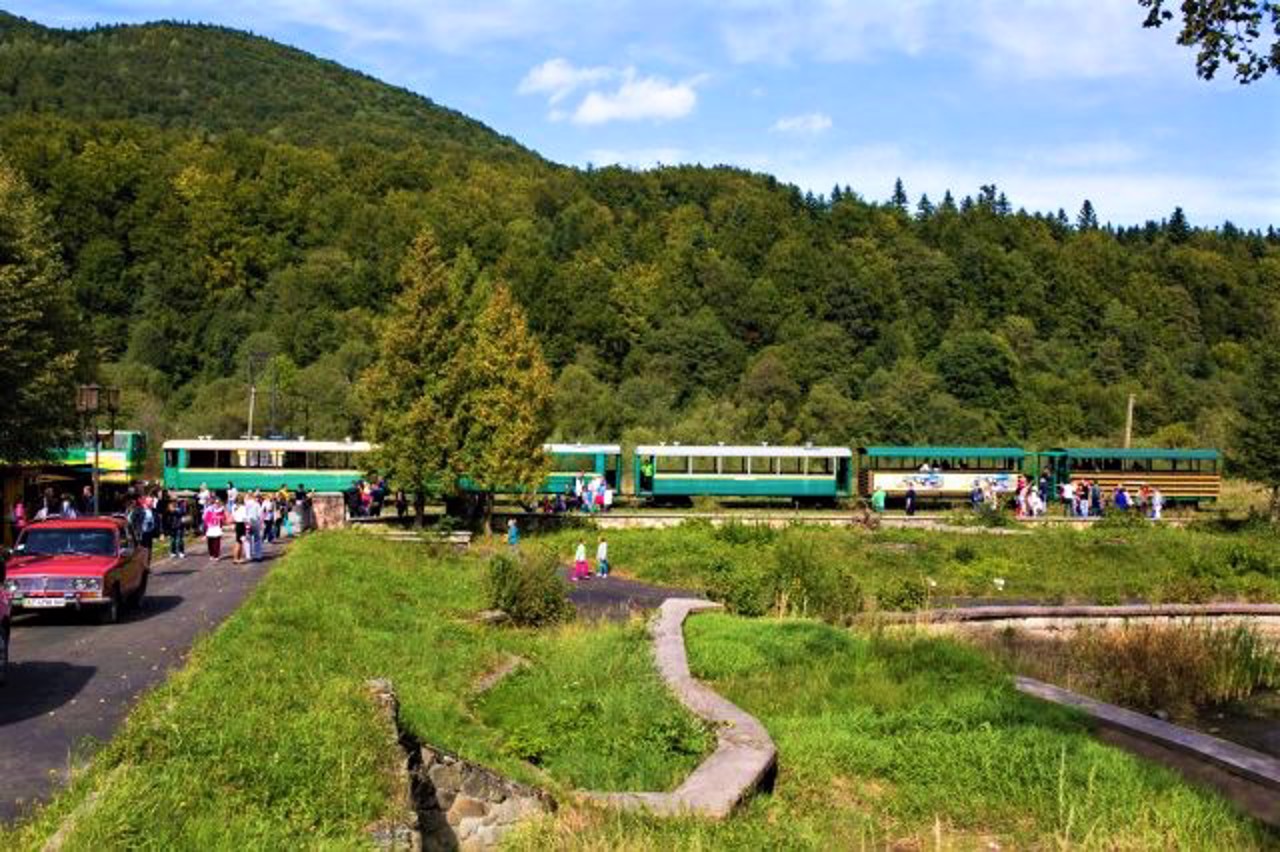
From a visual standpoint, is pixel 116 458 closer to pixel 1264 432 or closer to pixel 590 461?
pixel 590 461

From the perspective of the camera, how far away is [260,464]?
53094 millimetres

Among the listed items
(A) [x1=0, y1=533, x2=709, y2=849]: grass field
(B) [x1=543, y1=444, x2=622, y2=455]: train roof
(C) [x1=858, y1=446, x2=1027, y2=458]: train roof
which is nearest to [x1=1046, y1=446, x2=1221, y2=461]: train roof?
(C) [x1=858, y1=446, x2=1027, y2=458]: train roof

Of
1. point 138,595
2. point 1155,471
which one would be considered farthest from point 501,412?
point 1155,471

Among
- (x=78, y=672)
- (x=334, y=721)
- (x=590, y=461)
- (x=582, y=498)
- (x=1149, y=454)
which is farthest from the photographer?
(x=1149, y=454)

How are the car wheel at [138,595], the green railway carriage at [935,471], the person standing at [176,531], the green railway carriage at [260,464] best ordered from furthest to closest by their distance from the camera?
the green railway carriage at [935,471] → the green railway carriage at [260,464] → the person standing at [176,531] → the car wheel at [138,595]

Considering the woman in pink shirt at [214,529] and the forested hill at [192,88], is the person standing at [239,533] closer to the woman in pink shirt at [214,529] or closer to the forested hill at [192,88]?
the woman in pink shirt at [214,529]

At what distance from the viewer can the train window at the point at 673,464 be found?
53500 mm

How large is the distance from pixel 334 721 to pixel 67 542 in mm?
12069

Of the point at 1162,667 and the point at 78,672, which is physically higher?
the point at 78,672

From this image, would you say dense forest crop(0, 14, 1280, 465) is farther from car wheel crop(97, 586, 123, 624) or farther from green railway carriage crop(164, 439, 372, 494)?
car wheel crop(97, 586, 123, 624)

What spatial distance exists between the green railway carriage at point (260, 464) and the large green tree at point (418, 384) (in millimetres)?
13680

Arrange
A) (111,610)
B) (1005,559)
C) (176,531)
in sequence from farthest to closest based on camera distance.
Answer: (1005,559) → (176,531) → (111,610)

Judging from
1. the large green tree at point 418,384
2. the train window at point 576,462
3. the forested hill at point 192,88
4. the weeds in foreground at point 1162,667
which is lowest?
the weeds in foreground at point 1162,667

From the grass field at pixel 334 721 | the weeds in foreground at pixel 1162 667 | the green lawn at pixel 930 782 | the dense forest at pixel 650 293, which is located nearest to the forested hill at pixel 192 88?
the dense forest at pixel 650 293
